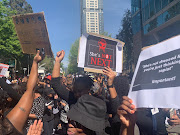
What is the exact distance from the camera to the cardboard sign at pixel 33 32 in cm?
318

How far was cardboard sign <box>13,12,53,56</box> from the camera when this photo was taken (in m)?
3.18

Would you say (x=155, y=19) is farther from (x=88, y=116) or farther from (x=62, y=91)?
(x=88, y=116)

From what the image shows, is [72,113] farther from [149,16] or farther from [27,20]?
[149,16]

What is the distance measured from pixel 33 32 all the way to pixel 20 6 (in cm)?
4830

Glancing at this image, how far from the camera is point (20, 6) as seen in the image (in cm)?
4600

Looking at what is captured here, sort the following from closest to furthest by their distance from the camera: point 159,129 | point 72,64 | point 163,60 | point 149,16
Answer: point 163,60 → point 159,129 → point 149,16 → point 72,64

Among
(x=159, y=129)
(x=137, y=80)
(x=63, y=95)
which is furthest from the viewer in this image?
(x=63, y=95)

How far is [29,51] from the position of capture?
11.0 feet

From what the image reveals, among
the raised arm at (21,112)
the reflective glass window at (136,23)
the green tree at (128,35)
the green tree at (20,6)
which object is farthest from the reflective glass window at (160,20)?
the green tree at (20,6)

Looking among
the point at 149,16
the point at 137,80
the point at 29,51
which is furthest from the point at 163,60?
the point at 149,16

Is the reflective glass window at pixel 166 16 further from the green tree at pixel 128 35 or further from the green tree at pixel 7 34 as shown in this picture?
the green tree at pixel 7 34

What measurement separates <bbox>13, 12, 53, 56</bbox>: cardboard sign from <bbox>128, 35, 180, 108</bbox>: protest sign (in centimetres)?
213

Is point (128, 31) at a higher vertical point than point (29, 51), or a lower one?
higher

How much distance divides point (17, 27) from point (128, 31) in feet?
111
